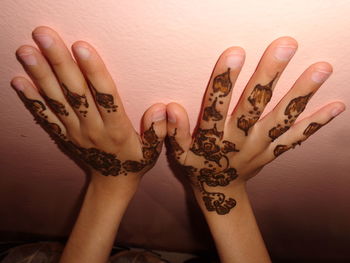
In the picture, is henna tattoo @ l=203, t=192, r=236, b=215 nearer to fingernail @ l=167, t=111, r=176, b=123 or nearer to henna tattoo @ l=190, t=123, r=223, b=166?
henna tattoo @ l=190, t=123, r=223, b=166

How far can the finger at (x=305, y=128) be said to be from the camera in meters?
0.70

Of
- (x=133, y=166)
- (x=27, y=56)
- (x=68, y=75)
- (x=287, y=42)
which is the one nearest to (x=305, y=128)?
(x=287, y=42)

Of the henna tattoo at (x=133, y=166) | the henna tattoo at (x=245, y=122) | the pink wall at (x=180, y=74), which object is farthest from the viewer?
the henna tattoo at (x=133, y=166)

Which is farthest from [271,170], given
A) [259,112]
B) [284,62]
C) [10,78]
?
[10,78]

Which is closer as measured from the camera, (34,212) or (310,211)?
(310,211)

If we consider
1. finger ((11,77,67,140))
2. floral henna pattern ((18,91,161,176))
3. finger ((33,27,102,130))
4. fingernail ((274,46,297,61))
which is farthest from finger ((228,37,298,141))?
finger ((11,77,67,140))

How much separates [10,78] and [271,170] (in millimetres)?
914

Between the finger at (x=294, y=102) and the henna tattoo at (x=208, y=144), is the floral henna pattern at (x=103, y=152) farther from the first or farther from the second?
the finger at (x=294, y=102)

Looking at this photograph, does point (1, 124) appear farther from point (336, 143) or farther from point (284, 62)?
point (336, 143)

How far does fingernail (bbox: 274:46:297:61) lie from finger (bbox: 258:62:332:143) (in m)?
0.09

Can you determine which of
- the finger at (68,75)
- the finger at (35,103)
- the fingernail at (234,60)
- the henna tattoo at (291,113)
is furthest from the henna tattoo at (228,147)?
the finger at (35,103)

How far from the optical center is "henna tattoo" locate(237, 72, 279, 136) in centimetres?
61

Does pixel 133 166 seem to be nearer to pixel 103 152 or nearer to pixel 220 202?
pixel 103 152

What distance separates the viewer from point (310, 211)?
1.23 m
